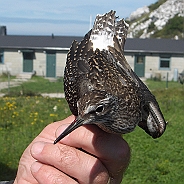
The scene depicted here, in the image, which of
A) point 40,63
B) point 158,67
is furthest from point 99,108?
point 40,63

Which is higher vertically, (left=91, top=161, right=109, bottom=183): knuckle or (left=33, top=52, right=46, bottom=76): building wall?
(left=91, top=161, right=109, bottom=183): knuckle

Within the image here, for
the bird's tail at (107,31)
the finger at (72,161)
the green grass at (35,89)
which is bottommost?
the green grass at (35,89)

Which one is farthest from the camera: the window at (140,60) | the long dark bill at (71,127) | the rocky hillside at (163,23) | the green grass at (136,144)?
the rocky hillside at (163,23)

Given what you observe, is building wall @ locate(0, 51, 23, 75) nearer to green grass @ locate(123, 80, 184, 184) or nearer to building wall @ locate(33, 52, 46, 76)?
building wall @ locate(33, 52, 46, 76)

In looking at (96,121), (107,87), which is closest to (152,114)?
(107,87)

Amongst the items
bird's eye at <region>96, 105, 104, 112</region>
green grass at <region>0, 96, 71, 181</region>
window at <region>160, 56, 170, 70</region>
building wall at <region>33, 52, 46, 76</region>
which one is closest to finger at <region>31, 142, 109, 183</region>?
bird's eye at <region>96, 105, 104, 112</region>

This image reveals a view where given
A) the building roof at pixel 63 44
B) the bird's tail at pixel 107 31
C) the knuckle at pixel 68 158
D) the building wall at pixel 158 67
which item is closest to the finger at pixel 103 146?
the knuckle at pixel 68 158

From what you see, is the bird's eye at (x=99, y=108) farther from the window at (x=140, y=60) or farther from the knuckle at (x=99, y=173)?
the window at (x=140, y=60)
